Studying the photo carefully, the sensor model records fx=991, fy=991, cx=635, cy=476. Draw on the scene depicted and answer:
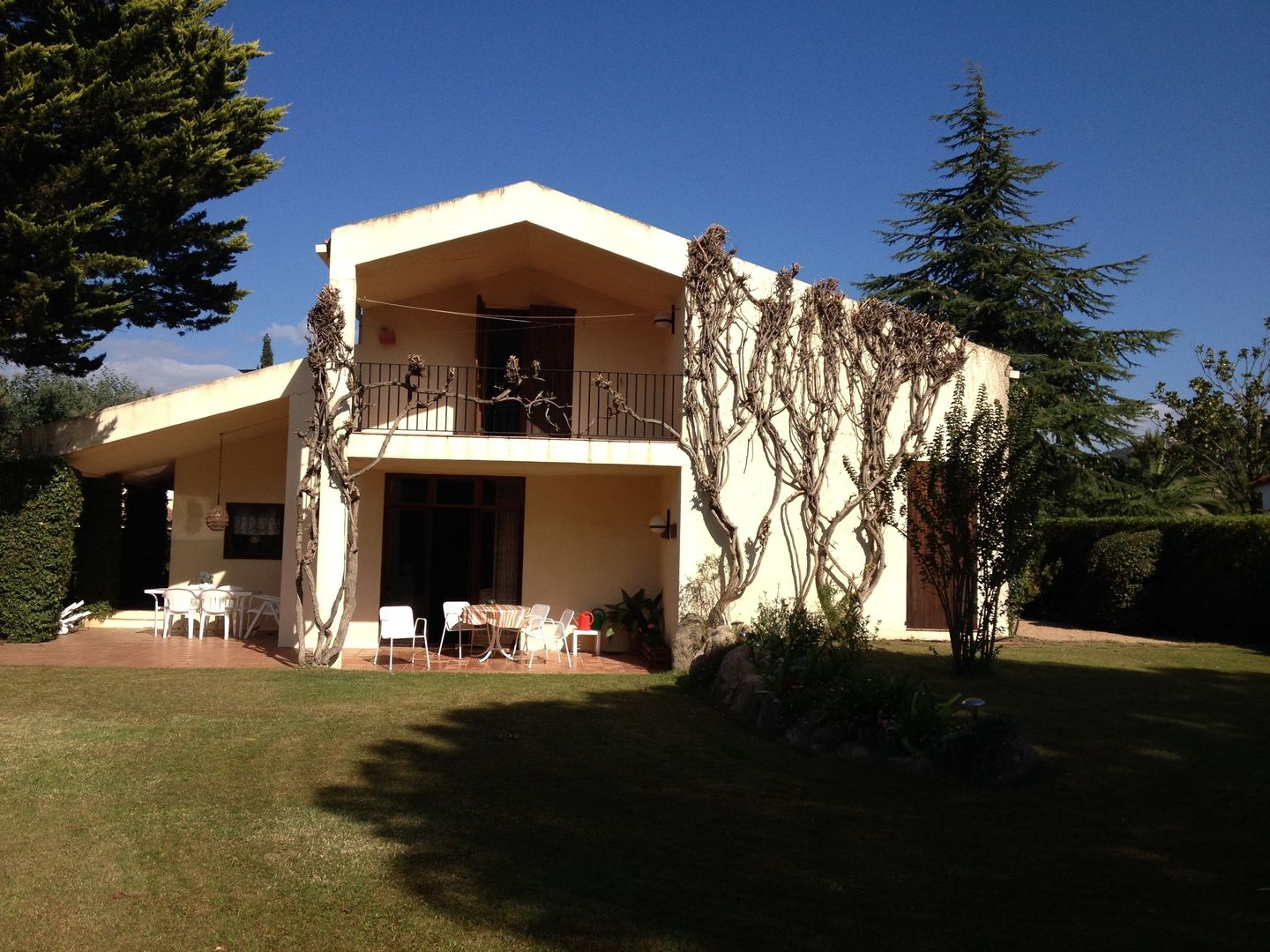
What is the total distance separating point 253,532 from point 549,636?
5697 millimetres

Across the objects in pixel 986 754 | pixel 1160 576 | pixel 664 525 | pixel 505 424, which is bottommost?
pixel 986 754

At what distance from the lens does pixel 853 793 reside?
21.8ft

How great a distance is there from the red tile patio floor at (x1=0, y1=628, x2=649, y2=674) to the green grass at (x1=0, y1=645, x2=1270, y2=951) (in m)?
2.62

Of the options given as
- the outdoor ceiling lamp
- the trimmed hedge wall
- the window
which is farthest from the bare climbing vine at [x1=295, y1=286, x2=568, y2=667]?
the trimmed hedge wall

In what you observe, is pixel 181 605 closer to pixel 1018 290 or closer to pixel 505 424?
pixel 505 424

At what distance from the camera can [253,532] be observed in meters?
16.2

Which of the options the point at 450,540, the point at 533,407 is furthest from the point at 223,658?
the point at 533,407

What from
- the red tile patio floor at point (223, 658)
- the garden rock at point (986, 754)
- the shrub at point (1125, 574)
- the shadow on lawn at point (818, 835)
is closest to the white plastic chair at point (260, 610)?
the red tile patio floor at point (223, 658)

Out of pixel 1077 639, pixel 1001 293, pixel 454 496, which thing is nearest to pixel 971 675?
pixel 1077 639

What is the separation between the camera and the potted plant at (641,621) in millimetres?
13248

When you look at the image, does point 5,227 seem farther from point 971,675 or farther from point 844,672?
point 971,675

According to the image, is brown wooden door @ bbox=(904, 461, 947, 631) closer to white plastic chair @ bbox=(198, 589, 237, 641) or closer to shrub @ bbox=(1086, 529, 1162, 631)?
shrub @ bbox=(1086, 529, 1162, 631)

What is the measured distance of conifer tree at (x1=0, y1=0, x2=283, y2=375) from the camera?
10.5 metres

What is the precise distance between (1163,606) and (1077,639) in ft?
7.81
